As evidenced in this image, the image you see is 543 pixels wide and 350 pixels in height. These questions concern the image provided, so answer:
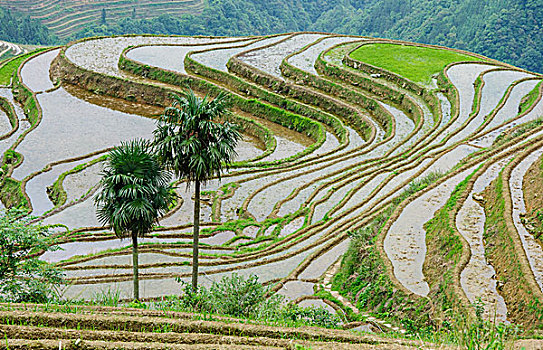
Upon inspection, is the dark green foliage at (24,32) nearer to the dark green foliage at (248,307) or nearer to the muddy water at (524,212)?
the muddy water at (524,212)

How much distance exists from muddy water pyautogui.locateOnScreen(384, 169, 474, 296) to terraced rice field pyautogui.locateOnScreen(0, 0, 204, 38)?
283 ft

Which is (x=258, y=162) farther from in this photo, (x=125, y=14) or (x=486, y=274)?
(x=125, y=14)

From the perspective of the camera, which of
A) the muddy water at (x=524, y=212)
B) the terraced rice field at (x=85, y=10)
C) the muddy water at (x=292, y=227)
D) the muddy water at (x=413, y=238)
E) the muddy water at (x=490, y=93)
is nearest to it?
the muddy water at (x=524, y=212)

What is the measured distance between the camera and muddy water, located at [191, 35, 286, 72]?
150ft

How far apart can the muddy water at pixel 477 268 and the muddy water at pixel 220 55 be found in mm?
30684

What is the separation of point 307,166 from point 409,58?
878 inches

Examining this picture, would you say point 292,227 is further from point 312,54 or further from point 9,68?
point 9,68

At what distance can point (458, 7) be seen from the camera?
257 ft

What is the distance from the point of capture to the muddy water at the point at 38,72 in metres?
43.3

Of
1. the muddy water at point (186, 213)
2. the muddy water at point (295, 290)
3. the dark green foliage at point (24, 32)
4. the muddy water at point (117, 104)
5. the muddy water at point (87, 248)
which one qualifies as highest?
the dark green foliage at point (24, 32)

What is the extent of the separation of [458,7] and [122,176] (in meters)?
77.8

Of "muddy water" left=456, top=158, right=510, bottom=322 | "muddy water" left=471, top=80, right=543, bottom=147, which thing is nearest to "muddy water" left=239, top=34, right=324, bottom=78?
"muddy water" left=471, top=80, right=543, bottom=147

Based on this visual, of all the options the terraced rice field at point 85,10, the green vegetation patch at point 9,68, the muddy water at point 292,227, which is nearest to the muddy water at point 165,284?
the muddy water at point 292,227

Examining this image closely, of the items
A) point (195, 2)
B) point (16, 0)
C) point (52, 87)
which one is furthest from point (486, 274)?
point (16, 0)
